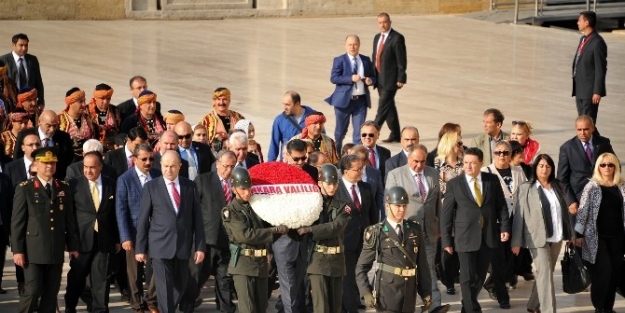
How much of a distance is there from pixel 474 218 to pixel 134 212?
293 centimetres

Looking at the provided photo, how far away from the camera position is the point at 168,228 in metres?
12.5

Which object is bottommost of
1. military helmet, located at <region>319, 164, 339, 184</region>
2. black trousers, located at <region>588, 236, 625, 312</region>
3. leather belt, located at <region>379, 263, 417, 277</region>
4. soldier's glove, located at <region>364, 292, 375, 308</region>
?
black trousers, located at <region>588, 236, 625, 312</region>

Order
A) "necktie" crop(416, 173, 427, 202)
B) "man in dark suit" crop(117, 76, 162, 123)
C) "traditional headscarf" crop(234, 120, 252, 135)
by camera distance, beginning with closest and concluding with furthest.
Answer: "necktie" crop(416, 173, 427, 202) → "traditional headscarf" crop(234, 120, 252, 135) → "man in dark suit" crop(117, 76, 162, 123)

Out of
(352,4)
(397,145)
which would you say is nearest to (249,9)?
(352,4)

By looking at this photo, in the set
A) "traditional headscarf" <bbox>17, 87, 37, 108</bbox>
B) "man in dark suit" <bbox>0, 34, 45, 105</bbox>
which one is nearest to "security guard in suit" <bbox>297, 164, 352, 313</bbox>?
"traditional headscarf" <bbox>17, 87, 37, 108</bbox>

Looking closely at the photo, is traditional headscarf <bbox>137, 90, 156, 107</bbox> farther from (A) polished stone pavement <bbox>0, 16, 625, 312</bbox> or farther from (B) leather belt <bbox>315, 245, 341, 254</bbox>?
(A) polished stone pavement <bbox>0, 16, 625, 312</bbox>

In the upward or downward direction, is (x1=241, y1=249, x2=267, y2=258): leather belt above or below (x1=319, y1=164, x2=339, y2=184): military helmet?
below

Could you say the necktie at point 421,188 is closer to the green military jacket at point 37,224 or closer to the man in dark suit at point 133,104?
the green military jacket at point 37,224

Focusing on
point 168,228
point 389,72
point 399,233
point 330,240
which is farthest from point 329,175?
point 389,72

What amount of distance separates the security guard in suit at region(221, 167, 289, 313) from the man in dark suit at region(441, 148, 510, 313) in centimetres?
204

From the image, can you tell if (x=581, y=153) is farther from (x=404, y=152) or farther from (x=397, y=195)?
(x=397, y=195)

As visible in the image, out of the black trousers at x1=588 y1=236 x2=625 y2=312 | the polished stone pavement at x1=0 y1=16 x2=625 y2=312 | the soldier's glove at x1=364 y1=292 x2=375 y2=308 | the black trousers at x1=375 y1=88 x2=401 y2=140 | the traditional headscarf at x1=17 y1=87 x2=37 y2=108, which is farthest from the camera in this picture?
the polished stone pavement at x1=0 y1=16 x2=625 y2=312

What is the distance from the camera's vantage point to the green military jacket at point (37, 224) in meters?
12.3

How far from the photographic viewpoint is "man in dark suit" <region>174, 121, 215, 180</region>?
45.9 feet
